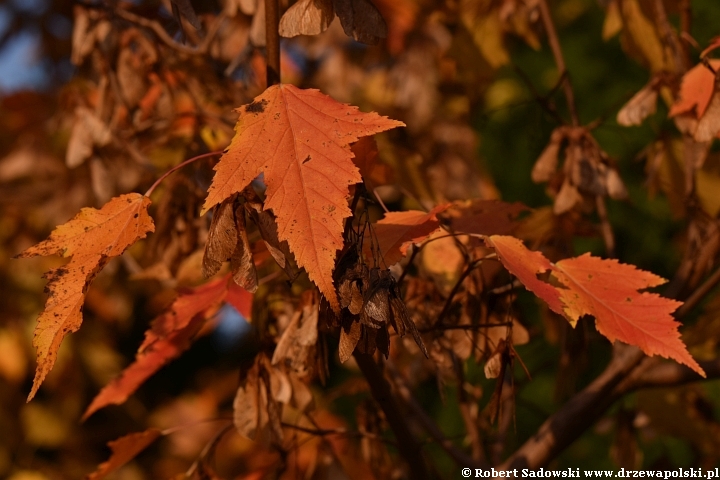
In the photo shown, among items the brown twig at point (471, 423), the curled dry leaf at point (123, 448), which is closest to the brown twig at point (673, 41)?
the brown twig at point (471, 423)

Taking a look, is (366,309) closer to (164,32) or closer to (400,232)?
(400,232)

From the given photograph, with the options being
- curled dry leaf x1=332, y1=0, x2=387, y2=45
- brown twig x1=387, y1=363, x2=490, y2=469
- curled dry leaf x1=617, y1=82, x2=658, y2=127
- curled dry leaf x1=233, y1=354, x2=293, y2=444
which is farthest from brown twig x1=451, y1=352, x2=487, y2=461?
curled dry leaf x1=332, y1=0, x2=387, y2=45

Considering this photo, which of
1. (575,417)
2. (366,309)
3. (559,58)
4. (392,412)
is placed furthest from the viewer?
(559,58)

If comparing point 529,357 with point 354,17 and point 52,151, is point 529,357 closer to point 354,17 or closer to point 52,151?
point 354,17

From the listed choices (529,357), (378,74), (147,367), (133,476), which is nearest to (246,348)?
(133,476)

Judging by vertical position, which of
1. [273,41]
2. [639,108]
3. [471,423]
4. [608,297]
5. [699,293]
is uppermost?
[273,41]

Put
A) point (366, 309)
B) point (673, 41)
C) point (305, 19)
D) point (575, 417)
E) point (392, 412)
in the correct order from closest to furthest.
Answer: point (366, 309) < point (305, 19) < point (392, 412) < point (575, 417) < point (673, 41)

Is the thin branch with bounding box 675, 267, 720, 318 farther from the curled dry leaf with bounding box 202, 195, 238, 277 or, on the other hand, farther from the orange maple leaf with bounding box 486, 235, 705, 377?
the curled dry leaf with bounding box 202, 195, 238, 277

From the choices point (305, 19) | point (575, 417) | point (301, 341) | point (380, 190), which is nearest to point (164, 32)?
point (380, 190)
